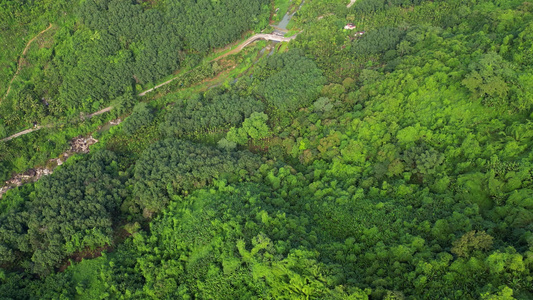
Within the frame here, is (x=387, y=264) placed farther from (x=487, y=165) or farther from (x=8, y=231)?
(x=8, y=231)

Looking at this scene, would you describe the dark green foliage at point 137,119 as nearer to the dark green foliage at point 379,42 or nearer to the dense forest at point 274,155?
the dense forest at point 274,155

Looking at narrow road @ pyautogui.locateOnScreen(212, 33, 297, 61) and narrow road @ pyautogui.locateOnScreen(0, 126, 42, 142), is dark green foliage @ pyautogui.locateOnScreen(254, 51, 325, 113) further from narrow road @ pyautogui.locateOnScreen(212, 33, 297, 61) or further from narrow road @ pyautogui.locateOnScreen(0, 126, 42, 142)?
narrow road @ pyautogui.locateOnScreen(0, 126, 42, 142)

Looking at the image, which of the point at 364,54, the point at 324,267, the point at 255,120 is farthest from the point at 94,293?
the point at 364,54

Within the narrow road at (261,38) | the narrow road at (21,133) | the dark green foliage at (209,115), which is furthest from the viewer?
the narrow road at (261,38)

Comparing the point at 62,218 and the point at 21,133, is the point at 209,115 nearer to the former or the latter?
the point at 62,218

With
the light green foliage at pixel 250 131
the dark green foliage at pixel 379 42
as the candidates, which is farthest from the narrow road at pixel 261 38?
the light green foliage at pixel 250 131

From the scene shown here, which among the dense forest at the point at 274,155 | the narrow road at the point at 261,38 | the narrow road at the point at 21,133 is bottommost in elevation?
the dense forest at the point at 274,155

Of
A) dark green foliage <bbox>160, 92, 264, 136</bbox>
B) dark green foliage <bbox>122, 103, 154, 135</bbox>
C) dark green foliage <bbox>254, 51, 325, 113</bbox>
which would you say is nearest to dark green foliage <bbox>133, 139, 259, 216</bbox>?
dark green foliage <bbox>160, 92, 264, 136</bbox>
